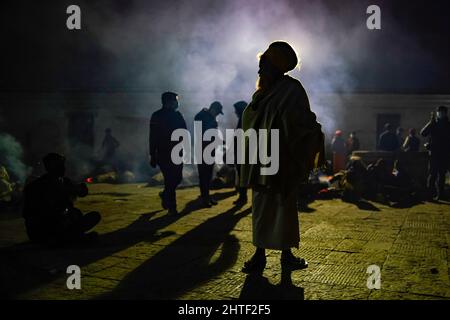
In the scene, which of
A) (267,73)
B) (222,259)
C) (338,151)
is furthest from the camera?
(338,151)

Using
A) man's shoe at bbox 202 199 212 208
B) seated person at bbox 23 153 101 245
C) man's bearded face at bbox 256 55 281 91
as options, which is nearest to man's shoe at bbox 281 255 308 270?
man's bearded face at bbox 256 55 281 91

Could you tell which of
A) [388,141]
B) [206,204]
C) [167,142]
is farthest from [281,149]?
[388,141]

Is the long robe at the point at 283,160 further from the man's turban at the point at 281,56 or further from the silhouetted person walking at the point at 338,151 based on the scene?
the silhouetted person walking at the point at 338,151

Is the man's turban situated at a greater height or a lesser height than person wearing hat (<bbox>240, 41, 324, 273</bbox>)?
greater

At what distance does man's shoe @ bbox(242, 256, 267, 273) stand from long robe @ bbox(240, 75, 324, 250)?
0.15m

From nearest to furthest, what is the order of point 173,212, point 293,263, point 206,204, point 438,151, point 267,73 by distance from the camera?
1. point 267,73
2. point 293,263
3. point 173,212
4. point 206,204
5. point 438,151

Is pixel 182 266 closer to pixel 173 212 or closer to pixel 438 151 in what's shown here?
pixel 173 212

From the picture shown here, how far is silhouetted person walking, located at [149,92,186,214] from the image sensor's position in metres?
6.79

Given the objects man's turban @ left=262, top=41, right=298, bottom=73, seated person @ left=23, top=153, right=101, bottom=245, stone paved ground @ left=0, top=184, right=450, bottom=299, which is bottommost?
stone paved ground @ left=0, top=184, right=450, bottom=299

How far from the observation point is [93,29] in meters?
20.2

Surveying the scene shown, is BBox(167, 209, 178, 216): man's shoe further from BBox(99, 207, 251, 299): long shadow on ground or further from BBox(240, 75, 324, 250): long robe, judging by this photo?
BBox(240, 75, 324, 250): long robe

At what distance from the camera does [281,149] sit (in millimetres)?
3643

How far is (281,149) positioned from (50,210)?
2.81m
